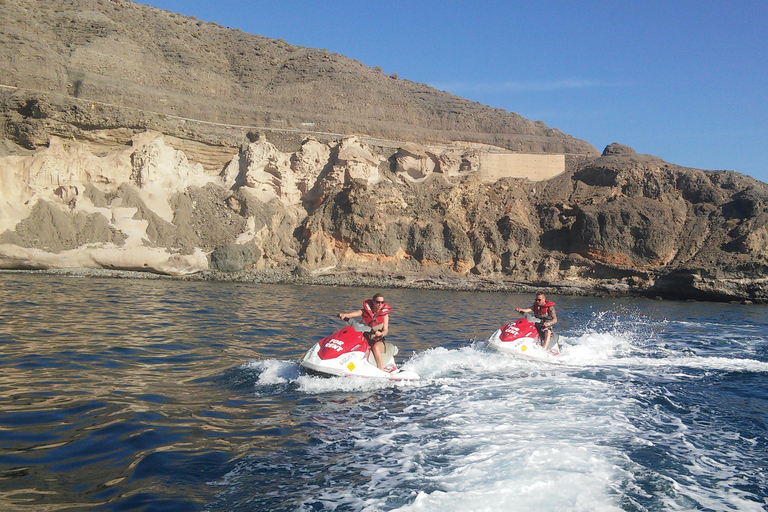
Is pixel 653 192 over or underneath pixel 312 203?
over

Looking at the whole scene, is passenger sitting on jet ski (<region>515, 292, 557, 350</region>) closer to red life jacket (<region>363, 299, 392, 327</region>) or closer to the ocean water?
the ocean water

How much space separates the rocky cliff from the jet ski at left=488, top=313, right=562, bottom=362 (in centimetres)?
2158

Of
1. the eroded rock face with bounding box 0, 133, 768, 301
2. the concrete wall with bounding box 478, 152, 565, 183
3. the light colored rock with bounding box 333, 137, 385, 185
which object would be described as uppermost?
the concrete wall with bounding box 478, 152, 565, 183

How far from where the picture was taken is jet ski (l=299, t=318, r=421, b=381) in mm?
8102

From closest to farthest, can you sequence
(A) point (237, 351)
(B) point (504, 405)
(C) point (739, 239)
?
1. (B) point (504, 405)
2. (A) point (237, 351)
3. (C) point (739, 239)

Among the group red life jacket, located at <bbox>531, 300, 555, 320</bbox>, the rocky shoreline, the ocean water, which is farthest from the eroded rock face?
red life jacket, located at <bbox>531, 300, 555, 320</bbox>

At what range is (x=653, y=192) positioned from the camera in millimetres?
39531

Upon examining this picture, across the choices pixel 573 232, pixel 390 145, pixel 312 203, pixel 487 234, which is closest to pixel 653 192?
pixel 573 232

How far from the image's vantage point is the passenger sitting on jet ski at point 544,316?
36.9 ft

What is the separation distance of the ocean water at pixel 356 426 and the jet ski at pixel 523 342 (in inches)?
10.1

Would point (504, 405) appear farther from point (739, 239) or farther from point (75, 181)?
point (739, 239)

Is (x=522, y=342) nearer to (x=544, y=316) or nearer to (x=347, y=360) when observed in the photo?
(x=544, y=316)

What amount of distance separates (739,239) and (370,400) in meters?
34.6

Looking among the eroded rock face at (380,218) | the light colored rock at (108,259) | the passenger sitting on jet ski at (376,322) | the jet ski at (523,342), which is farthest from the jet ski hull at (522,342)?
the eroded rock face at (380,218)
